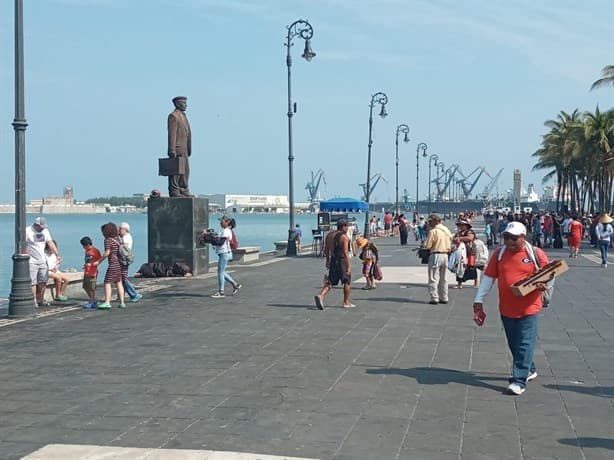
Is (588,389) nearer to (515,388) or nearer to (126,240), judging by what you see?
(515,388)

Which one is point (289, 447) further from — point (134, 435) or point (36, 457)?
point (36, 457)

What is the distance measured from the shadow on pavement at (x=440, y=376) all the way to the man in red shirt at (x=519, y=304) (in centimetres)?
32

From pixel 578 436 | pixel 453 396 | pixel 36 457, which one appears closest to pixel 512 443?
pixel 578 436

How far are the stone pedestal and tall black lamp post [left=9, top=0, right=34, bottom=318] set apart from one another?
6.76 metres

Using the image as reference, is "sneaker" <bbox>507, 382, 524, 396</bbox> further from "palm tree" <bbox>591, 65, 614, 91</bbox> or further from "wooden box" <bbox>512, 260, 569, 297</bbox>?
"palm tree" <bbox>591, 65, 614, 91</bbox>

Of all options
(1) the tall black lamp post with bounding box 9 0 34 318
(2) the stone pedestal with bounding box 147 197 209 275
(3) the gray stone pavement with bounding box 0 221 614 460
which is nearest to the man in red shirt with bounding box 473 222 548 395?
(3) the gray stone pavement with bounding box 0 221 614 460

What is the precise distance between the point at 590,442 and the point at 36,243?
32.5 ft

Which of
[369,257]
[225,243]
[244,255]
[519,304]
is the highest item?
[225,243]

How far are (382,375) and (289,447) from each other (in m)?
2.52

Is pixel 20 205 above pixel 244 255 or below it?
above

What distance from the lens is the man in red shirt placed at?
23.2 ft

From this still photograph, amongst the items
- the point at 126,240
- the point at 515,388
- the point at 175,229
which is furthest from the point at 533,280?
the point at 175,229

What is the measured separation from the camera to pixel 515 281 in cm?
714

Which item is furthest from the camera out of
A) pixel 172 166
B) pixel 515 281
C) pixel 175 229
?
pixel 172 166
